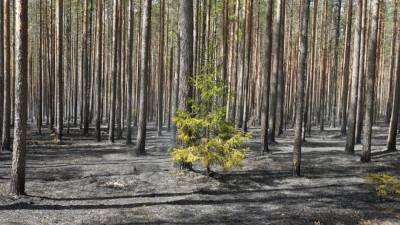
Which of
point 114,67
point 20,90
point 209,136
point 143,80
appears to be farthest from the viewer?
point 114,67

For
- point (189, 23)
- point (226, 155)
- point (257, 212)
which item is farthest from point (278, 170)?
point (189, 23)

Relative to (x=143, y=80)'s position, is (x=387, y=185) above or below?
below

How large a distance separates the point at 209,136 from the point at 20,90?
550 cm

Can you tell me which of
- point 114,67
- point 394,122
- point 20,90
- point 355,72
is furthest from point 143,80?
point 394,122

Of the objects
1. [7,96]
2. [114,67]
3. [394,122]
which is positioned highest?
[114,67]

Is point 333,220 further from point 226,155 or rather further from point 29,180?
point 29,180

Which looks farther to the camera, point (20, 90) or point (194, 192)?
point (194, 192)

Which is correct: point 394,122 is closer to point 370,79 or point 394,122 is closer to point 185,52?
point 370,79

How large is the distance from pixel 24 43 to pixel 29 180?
4797 millimetres

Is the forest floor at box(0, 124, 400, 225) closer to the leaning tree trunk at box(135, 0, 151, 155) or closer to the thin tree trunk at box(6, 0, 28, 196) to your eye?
the thin tree trunk at box(6, 0, 28, 196)

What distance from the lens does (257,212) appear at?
9.55 meters

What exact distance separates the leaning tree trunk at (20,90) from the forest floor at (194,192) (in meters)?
0.57

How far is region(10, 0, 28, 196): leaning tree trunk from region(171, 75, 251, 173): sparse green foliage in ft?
13.9

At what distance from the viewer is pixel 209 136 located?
12508 millimetres
